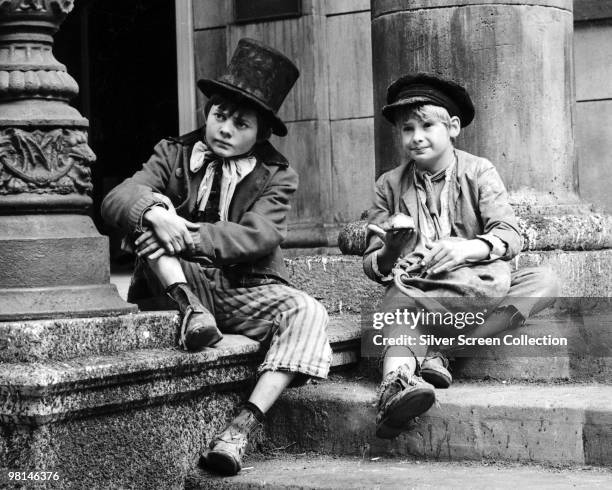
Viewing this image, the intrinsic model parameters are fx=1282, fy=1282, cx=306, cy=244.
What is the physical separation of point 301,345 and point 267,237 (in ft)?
1.56

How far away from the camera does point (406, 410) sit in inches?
188

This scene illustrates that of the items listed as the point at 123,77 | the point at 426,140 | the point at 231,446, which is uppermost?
the point at 123,77

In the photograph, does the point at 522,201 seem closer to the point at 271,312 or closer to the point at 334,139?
the point at 271,312

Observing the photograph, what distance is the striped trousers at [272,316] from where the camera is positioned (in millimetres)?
5016

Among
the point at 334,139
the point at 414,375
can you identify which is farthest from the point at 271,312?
the point at 334,139

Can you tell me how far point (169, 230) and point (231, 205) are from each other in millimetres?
457

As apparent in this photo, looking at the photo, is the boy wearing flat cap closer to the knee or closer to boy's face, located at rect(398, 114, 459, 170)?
boy's face, located at rect(398, 114, 459, 170)

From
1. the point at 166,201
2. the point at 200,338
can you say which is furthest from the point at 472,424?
the point at 166,201

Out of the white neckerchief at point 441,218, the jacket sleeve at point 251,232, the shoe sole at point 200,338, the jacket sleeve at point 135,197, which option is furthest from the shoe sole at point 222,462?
the white neckerchief at point 441,218

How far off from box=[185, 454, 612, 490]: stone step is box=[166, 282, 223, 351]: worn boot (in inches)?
19.5

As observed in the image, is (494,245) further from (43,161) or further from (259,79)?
(43,161)

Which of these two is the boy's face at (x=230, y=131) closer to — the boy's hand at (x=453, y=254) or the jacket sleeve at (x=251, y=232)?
the jacket sleeve at (x=251, y=232)

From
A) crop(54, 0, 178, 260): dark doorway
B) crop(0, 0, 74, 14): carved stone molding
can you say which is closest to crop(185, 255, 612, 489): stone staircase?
crop(0, 0, 74, 14): carved stone molding

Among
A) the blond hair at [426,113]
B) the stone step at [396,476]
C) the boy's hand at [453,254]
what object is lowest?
the stone step at [396,476]
